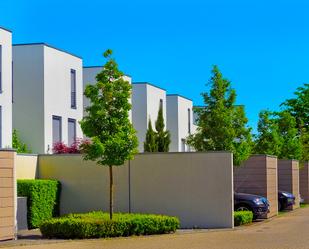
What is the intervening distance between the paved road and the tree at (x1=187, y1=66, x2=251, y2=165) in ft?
17.8

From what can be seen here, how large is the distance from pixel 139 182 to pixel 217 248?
8.39m

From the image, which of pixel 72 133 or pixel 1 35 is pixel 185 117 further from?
pixel 1 35

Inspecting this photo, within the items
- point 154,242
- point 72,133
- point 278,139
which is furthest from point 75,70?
point 154,242

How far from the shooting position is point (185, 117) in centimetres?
5844

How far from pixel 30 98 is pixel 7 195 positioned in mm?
16337

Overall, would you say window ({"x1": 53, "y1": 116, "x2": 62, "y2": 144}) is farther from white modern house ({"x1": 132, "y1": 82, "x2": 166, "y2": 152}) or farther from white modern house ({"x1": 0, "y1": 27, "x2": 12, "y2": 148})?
white modern house ({"x1": 132, "y1": 82, "x2": 166, "y2": 152})

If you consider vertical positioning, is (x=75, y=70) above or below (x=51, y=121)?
above

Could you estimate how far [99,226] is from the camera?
65.0 ft

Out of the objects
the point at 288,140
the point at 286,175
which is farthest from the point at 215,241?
the point at 288,140

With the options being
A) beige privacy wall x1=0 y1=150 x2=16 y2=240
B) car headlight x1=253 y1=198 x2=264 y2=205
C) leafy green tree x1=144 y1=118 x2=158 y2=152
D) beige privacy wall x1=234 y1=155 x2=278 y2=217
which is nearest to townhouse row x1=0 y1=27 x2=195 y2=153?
leafy green tree x1=144 y1=118 x2=158 y2=152

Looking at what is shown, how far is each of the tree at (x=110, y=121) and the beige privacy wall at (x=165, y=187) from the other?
345cm

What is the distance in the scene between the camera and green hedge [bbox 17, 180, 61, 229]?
23194 millimetres

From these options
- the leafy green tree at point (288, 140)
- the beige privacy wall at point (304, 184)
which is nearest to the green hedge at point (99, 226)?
the leafy green tree at point (288, 140)

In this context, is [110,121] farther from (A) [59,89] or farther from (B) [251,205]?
(A) [59,89]
